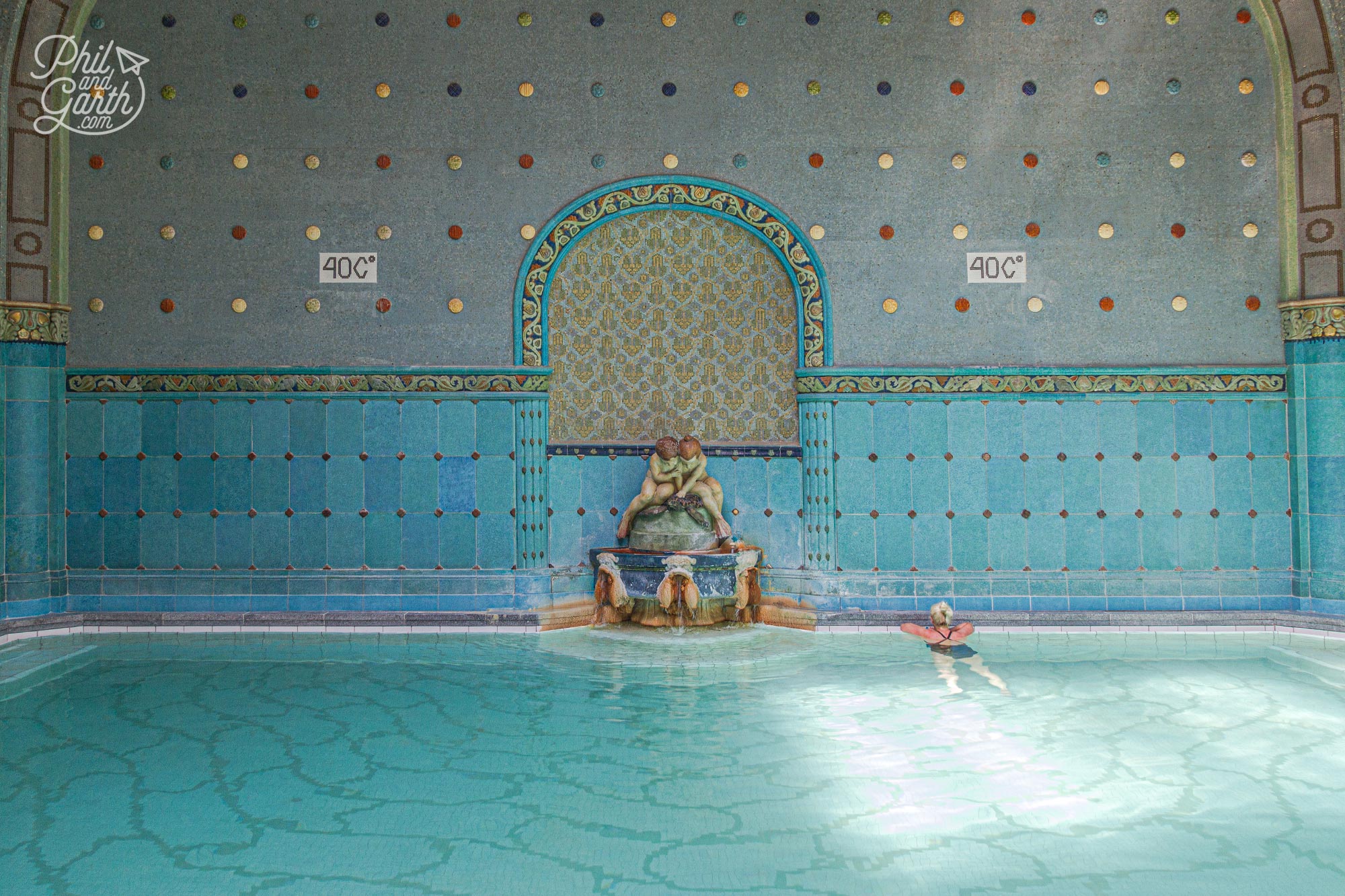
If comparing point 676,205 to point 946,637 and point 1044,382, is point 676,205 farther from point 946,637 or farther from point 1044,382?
point 946,637

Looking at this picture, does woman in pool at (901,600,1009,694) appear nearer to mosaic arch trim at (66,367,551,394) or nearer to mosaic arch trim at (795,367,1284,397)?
mosaic arch trim at (795,367,1284,397)

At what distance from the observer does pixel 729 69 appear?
748cm

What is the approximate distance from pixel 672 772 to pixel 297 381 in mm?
4886

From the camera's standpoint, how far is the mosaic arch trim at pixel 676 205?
7.46 m

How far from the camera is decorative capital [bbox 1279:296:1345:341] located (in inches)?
280

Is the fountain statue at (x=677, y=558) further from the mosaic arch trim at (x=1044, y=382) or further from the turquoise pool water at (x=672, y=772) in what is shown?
the mosaic arch trim at (x=1044, y=382)

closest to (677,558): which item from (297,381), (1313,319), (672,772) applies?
(672,772)

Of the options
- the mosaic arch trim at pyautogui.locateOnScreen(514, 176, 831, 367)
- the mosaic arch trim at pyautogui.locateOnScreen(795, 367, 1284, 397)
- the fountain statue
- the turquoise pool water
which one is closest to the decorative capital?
the mosaic arch trim at pyautogui.locateOnScreen(795, 367, 1284, 397)

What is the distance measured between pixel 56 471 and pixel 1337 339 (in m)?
9.75

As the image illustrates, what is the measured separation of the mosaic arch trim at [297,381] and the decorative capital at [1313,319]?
5729 millimetres

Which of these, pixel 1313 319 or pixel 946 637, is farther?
pixel 1313 319

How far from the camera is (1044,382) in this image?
7.36 meters

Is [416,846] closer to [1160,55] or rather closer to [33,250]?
[33,250]

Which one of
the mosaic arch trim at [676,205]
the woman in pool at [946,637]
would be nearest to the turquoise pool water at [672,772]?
the woman in pool at [946,637]
